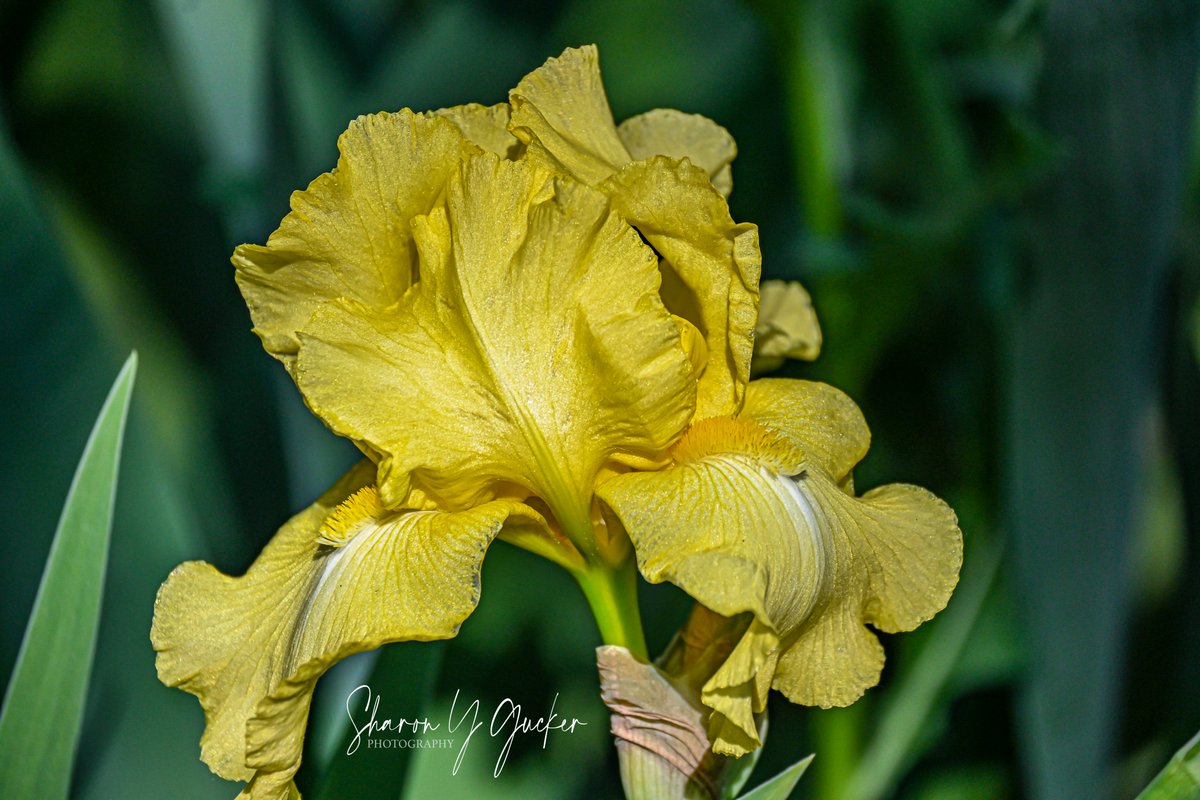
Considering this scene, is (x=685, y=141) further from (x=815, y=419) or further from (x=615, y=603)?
Answer: (x=615, y=603)

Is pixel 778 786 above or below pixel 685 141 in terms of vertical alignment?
below

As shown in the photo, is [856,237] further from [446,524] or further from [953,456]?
[446,524]

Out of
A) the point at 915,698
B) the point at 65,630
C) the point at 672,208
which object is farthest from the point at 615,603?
the point at 915,698

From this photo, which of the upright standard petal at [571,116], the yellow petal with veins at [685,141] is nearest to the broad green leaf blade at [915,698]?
the yellow petal with veins at [685,141]

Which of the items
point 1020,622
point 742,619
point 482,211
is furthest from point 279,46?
point 1020,622
